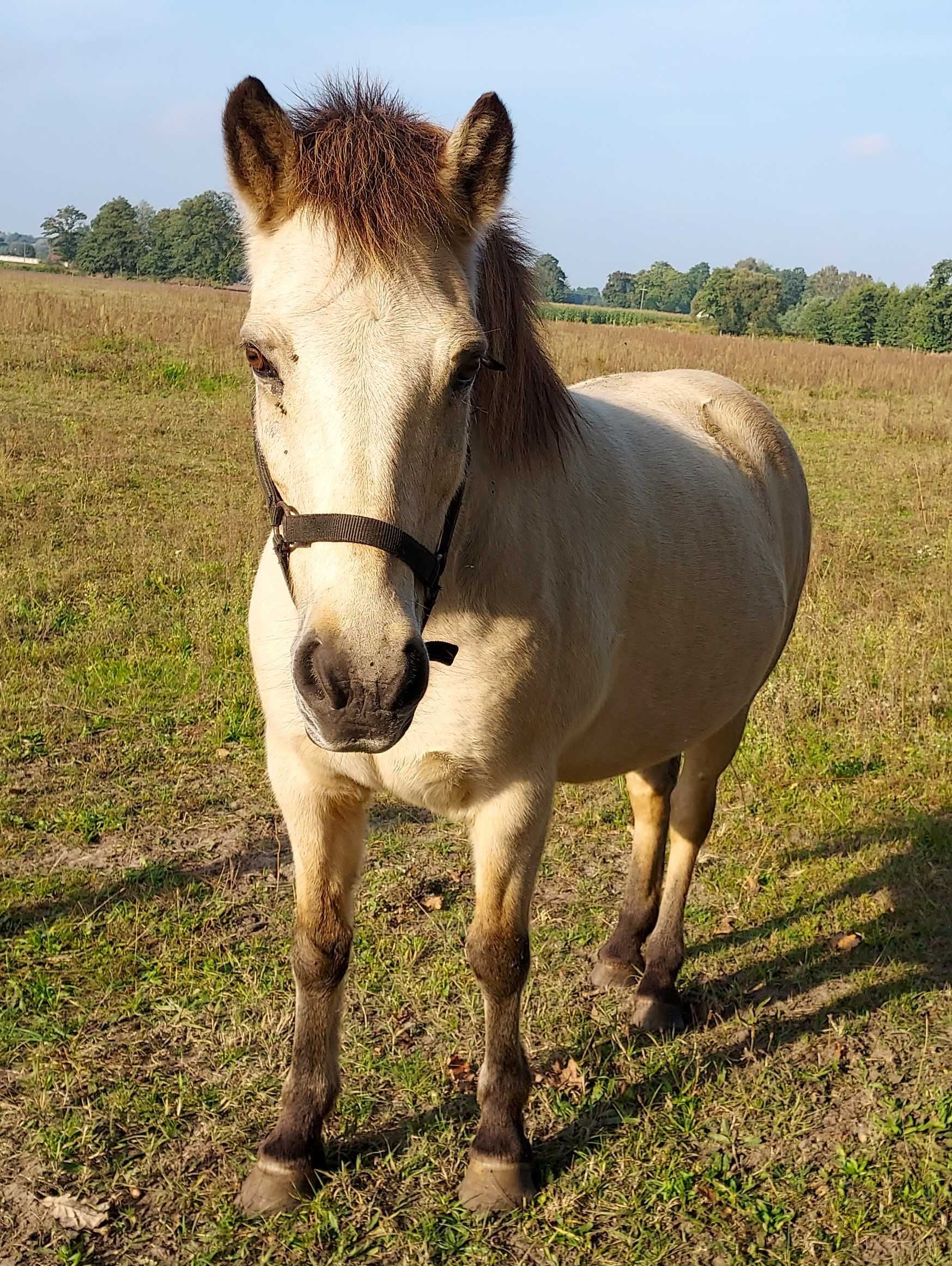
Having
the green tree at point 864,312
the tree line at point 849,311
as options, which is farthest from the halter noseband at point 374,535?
the green tree at point 864,312

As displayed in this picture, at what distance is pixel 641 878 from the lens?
355cm

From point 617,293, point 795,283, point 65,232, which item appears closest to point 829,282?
point 795,283

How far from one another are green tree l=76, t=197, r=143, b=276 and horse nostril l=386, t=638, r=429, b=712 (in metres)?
35.2

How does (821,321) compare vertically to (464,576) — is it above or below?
Result: below

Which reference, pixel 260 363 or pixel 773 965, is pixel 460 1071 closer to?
pixel 773 965

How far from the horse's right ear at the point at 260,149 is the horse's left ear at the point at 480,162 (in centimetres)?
29

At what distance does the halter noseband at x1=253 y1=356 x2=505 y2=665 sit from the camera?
67.4 inches

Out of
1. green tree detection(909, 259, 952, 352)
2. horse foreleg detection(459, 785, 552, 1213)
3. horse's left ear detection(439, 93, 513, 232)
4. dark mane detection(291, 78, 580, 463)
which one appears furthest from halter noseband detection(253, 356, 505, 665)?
green tree detection(909, 259, 952, 352)

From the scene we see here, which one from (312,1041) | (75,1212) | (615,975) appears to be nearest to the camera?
(75,1212)

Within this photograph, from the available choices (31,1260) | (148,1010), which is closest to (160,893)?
(148,1010)

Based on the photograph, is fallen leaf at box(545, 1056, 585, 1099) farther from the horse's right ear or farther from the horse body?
the horse's right ear

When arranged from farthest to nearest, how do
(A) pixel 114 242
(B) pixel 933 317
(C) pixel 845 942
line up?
(B) pixel 933 317, (A) pixel 114 242, (C) pixel 845 942

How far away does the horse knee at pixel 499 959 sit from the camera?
Result: 2439 millimetres

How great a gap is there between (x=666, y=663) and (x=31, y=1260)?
7.07ft
